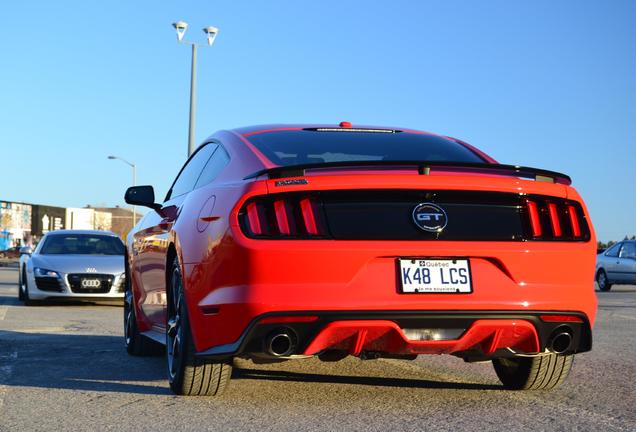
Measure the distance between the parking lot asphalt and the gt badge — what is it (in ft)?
3.07

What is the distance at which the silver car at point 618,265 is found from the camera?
1080 inches

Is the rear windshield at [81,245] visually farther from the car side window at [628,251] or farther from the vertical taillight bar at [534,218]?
the car side window at [628,251]

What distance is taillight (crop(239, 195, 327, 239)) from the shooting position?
480 cm

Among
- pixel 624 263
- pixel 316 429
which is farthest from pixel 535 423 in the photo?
pixel 624 263

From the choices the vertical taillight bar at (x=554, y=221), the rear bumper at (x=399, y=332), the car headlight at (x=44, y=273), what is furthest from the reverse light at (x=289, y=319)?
the car headlight at (x=44, y=273)

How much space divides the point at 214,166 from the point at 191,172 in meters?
0.94

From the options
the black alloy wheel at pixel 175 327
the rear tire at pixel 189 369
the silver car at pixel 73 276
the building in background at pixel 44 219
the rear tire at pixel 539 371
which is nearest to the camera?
the rear tire at pixel 189 369

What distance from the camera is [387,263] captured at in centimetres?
477

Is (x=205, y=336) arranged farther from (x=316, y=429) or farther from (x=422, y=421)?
(x=422, y=421)

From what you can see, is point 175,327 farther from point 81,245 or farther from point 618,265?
point 618,265

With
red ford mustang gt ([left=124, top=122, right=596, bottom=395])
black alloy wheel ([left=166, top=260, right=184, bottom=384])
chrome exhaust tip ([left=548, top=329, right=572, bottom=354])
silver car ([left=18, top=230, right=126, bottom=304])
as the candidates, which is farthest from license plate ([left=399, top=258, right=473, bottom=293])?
silver car ([left=18, top=230, right=126, bottom=304])

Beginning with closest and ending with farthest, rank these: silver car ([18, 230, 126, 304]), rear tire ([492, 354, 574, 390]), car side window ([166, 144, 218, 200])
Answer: rear tire ([492, 354, 574, 390]) < car side window ([166, 144, 218, 200]) < silver car ([18, 230, 126, 304])

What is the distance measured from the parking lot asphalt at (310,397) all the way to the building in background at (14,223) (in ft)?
208

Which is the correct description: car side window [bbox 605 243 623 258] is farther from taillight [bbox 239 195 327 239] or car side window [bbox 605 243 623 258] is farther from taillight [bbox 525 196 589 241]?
taillight [bbox 239 195 327 239]
